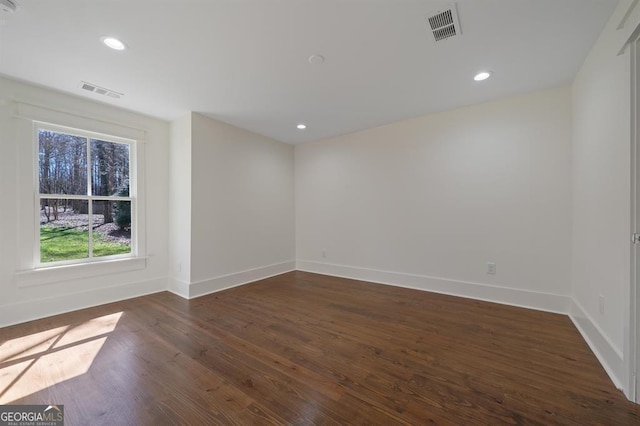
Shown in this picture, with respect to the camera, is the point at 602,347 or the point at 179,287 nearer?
the point at 602,347

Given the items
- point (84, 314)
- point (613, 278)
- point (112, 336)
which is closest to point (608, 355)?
point (613, 278)

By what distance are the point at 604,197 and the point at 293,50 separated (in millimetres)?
2776

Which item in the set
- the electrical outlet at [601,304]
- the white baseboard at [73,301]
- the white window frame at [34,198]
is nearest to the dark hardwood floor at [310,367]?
the white baseboard at [73,301]

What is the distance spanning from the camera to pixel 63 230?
2.94 metres

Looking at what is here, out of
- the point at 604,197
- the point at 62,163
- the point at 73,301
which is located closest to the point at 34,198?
the point at 62,163

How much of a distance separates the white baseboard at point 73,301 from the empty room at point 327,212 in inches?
0.8

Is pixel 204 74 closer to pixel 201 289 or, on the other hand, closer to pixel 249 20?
pixel 249 20

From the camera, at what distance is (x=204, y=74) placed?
2.50 meters

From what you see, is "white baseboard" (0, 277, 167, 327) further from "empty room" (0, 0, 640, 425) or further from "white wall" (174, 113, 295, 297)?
"white wall" (174, 113, 295, 297)

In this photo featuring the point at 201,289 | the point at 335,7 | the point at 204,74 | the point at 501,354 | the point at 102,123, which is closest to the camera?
the point at 335,7

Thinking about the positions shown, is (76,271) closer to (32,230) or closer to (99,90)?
(32,230)

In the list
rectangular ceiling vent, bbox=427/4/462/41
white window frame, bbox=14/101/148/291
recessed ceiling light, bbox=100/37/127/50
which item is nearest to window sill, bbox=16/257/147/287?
white window frame, bbox=14/101/148/291

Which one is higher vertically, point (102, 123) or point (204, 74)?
point (204, 74)

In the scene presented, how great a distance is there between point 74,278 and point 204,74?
2836 mm
